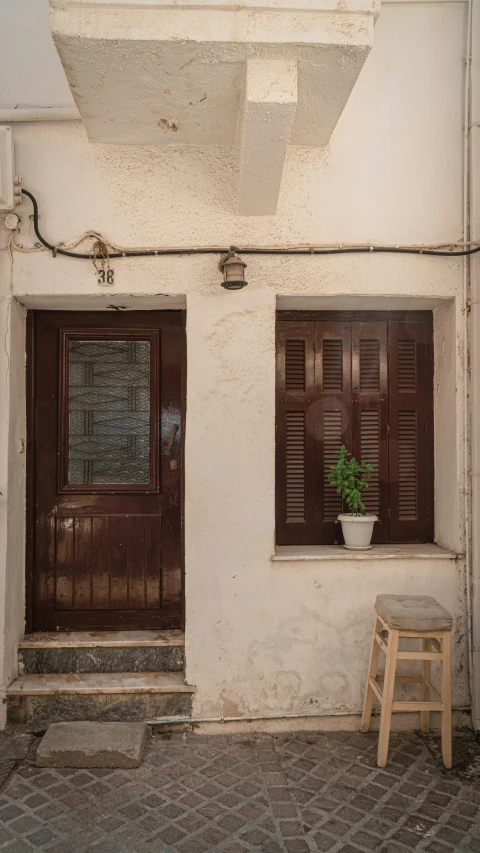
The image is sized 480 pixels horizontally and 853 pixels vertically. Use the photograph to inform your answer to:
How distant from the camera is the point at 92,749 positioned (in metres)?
3.60

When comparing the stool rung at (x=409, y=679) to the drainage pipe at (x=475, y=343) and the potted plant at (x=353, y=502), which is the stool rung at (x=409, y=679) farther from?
the potted plant at (x=353, y=502)

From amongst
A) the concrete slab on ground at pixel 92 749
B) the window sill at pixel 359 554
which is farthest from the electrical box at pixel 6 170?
the concrete slab on ground at pixel 92 749

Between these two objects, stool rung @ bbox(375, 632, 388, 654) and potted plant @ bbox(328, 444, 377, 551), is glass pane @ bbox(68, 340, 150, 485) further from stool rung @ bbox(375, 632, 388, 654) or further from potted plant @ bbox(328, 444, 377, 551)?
stool rung @ bbox(375, 632, 388, 654)

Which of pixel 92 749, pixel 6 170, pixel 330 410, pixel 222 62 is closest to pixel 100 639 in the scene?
pixel 92 749

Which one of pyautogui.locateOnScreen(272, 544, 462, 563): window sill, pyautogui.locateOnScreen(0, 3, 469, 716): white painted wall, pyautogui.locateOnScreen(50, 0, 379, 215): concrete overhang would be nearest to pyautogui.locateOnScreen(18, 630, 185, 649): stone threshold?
pyautogui.locateOnScreen(0, 3, 469, 716): white painted wall

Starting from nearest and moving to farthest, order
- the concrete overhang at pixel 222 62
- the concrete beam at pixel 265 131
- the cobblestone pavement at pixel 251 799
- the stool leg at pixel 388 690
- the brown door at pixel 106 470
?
the cobblestone pavement at pixel 251 799
the concrete overhang at pixel 222 62
the concrete beam at pixel 265 131
the stool leg at pixel 388 690
the brown door at pixel 106 470

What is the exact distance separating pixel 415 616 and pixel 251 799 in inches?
52.1

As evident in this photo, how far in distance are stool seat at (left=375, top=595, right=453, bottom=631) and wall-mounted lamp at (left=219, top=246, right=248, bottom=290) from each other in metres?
2.18

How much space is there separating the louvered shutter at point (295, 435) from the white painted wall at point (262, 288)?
1.38ft

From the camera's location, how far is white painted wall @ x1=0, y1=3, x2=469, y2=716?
405cm

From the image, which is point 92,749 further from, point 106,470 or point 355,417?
point 355,417

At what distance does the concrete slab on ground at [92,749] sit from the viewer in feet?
11.7

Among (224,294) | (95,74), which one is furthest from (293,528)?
(95,74)

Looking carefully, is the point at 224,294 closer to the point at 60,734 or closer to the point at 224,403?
the point at 224,403
